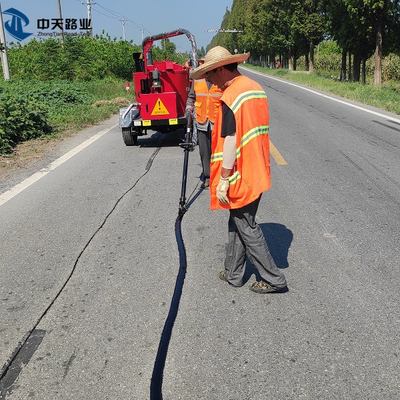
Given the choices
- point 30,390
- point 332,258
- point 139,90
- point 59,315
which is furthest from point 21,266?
point 139,90

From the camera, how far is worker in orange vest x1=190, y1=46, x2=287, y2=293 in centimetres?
292

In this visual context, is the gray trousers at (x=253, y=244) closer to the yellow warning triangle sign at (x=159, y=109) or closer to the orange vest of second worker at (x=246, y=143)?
the orange vest of second worker at (x=246, y=143)

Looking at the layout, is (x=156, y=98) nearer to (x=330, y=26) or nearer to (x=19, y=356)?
(x=19, y=356)

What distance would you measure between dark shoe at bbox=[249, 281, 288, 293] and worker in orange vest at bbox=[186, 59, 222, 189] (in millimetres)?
2798

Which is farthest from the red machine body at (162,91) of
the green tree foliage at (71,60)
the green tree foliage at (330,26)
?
the green tree foliage at (330,26)

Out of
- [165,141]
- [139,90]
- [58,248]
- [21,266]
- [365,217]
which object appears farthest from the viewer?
[165,141]

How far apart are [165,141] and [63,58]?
17924mm

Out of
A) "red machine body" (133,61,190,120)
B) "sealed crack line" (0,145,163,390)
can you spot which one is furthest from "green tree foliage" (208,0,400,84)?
"sealed crack line" (0,145,163,390)

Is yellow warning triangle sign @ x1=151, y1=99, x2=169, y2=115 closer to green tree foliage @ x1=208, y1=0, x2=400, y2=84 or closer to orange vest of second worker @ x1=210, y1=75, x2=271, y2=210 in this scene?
orange vest of second worker @ x1=210, y1=75, x2=271, y2=210

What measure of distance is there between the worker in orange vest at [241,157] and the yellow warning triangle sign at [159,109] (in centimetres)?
582

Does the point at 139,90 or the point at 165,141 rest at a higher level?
the point at 139,90

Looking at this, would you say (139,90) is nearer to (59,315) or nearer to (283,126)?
(283,126)

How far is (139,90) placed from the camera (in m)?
9.38

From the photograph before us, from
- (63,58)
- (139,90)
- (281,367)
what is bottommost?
(281,367)
